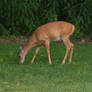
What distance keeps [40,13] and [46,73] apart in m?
7.55

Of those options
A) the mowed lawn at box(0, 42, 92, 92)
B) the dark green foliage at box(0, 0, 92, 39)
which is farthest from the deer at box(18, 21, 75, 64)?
the dark green foliage at box(0, 0, 92, 39)

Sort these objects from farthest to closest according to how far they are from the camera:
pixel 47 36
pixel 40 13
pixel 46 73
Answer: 1. pixel 40 13
2. pixel 47 36
3. pixel 46 73

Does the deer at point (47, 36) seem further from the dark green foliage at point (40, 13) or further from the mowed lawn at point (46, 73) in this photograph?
the dark green foliage at point (40, 13)

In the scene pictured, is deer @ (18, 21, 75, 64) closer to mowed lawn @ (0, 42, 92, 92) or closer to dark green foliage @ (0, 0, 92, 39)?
mowed lawn @ (0, 42, 92, 92)

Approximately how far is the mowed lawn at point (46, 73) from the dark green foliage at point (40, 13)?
2.93 meters

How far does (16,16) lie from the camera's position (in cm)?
1630

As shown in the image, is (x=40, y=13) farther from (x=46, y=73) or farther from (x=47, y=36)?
(x=46, y=73)

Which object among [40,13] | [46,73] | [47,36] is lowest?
[46,73]

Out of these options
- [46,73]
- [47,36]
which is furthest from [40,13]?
[46,73]

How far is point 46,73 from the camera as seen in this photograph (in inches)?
367

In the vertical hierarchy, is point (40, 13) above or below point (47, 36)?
above

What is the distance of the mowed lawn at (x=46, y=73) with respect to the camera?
759 cm

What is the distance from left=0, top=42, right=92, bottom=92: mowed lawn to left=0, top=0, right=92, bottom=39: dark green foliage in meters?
2.93

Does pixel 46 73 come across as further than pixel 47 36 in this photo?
No
